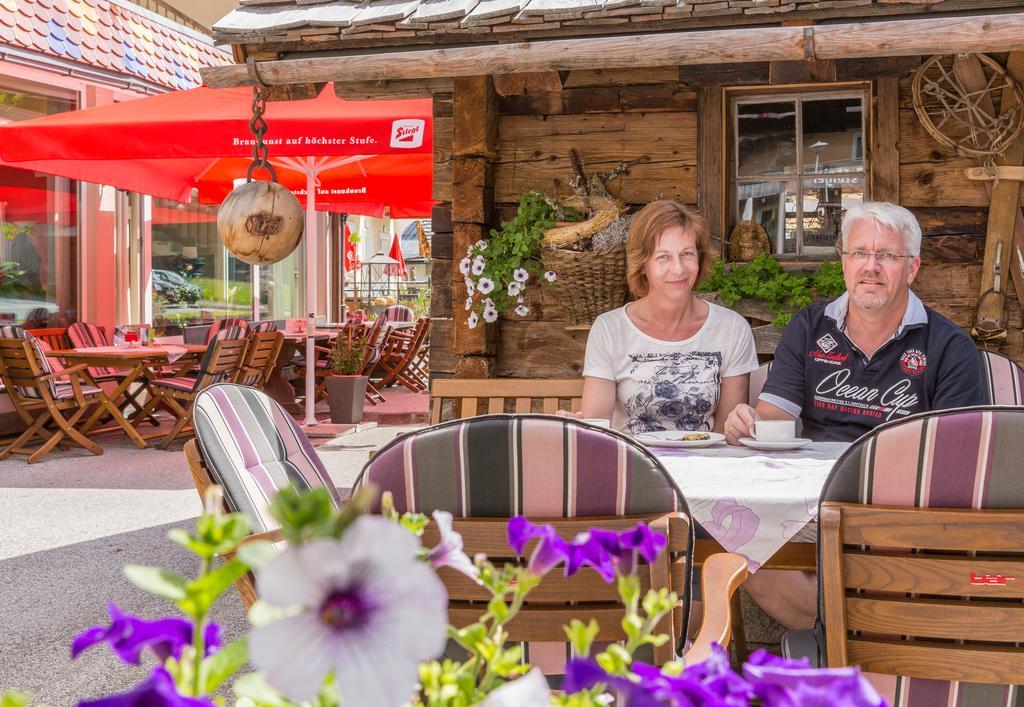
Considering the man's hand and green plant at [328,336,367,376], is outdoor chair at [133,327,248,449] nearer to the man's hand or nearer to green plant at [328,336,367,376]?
green plant at [328,336,367,376]

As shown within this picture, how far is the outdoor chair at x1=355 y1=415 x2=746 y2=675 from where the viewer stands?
1550mm

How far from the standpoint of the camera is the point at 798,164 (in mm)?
4648

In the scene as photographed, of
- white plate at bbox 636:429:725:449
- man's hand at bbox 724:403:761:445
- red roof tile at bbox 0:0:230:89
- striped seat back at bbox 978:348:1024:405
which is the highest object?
red roof tile at bbox 0:0:230:89

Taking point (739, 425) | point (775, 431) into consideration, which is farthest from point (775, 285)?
point (775, 431)

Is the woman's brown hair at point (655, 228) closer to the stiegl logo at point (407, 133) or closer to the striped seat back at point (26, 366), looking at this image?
the stiegl logo at point (407, 133)

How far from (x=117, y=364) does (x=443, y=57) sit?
5011 mm

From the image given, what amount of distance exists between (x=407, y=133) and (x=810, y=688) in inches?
223

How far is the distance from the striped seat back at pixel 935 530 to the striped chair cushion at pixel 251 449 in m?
1.17

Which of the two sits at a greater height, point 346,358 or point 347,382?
point 346,358

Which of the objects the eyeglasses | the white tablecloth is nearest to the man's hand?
the white tablecloth

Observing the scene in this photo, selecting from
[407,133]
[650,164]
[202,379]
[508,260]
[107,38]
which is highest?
[107,38]

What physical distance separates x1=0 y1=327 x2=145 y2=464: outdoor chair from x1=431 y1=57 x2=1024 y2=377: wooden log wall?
4061 mm

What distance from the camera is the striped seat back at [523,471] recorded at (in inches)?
61.1

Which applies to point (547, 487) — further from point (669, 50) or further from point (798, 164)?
point (798, 164)
